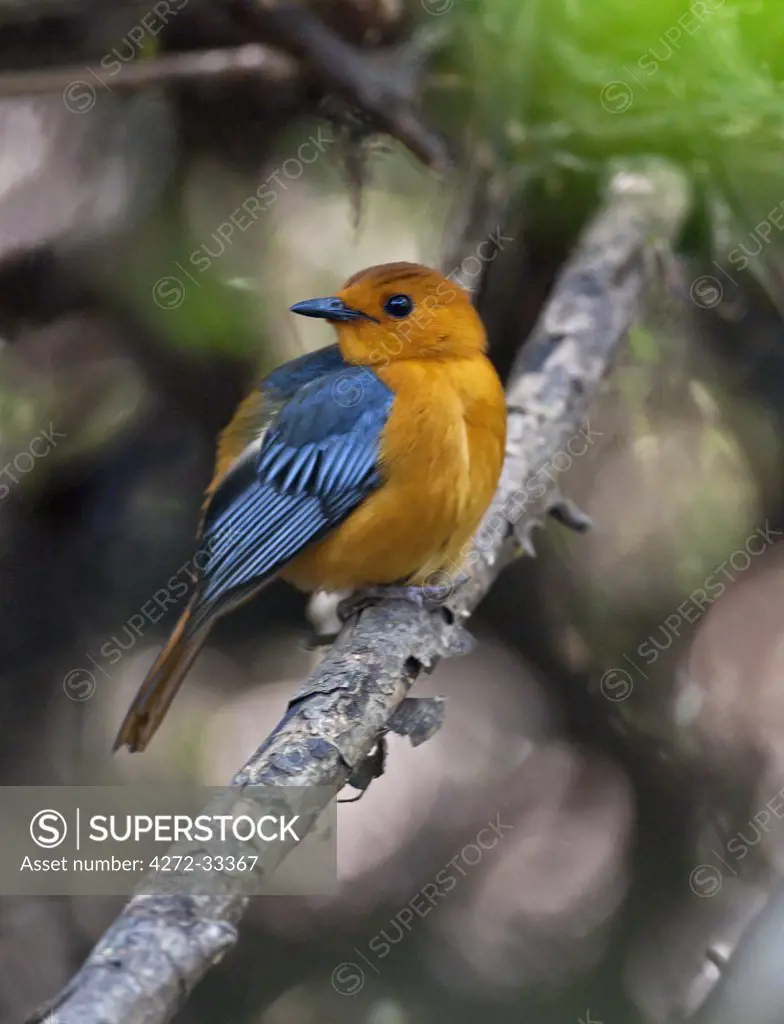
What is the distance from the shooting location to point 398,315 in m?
3.21

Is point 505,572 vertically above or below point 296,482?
below

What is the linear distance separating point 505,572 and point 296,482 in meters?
1.13

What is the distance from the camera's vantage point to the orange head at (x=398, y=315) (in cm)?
317

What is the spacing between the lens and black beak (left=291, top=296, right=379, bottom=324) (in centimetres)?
313

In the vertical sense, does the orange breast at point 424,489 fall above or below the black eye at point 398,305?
below

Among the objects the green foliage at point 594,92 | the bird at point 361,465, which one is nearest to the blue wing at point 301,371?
the bird at point 361,465

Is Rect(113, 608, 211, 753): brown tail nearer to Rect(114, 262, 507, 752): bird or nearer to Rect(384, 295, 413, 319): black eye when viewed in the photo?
Rect(114, 262, 507, 752): bird

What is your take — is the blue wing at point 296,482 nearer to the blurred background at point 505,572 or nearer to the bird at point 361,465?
the bird at point 361,465

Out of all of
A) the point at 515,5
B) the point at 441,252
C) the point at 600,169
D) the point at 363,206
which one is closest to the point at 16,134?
the point at 363,206

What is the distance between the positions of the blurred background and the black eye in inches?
23.9

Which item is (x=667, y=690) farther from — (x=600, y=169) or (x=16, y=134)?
(x=16, y=134)

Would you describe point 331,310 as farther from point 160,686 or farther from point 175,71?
point 175,71

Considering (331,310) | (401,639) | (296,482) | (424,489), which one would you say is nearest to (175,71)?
(331,310)

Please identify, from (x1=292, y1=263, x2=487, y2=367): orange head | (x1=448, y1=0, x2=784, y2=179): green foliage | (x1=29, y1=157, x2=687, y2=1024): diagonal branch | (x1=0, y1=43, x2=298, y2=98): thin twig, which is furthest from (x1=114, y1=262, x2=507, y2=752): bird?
(x1=0, y1=43, x2=298, y2=98): thin twig
